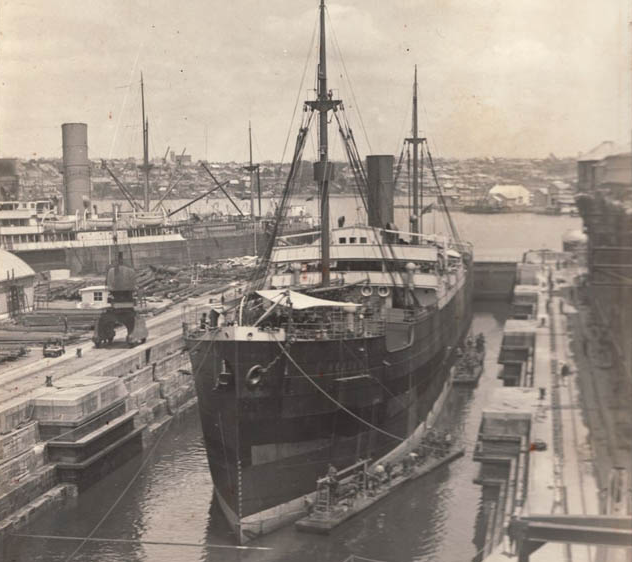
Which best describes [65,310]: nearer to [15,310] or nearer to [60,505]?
[15,310]

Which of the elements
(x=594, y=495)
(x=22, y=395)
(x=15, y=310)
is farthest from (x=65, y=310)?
(x=594, y=495)

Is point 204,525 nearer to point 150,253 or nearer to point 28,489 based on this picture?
point 28,489

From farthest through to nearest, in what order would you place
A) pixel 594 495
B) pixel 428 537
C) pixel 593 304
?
pixel 593 304 → pixel 428 537 → pixel 594 495

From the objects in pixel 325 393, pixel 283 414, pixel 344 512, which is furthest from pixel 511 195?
pixel 344 512

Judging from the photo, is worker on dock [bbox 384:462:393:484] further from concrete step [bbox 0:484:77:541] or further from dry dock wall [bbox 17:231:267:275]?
dry dock wall [bbox 17:231:267:275]

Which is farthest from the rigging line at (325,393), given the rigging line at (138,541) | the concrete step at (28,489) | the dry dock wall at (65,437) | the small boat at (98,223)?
the small boat at (98,223)

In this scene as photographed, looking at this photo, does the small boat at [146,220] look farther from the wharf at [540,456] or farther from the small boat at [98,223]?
the wharf at [540,456]

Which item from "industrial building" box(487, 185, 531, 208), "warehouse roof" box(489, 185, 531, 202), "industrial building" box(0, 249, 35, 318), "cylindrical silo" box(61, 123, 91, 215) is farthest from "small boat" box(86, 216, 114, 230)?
"warehouse roof" box(489, 185, 531, 202)
